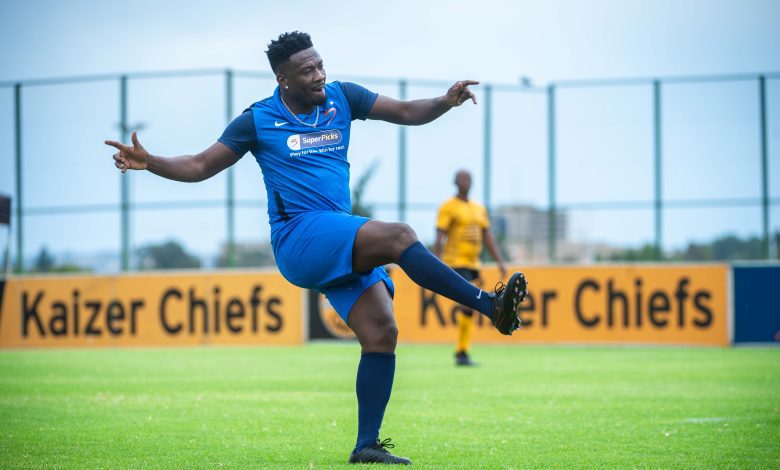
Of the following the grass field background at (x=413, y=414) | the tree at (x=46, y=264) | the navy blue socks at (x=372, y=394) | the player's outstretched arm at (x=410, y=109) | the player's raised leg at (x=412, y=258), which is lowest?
the grass field background at (x=413, y=414)

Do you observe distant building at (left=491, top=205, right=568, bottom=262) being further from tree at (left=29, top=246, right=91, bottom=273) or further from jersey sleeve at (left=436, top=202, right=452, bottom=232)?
tree at (left=29, top=246, right=91, bottom=273)

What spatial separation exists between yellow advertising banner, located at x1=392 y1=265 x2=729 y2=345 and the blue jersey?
13.2 metres

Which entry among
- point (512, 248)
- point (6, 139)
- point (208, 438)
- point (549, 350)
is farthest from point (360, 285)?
point (6, 139)

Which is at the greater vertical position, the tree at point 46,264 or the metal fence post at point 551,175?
the metal fence post at point 551,175

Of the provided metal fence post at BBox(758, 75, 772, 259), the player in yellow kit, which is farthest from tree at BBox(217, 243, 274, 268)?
metal fence post at BBox(758, 75, 772, 259)

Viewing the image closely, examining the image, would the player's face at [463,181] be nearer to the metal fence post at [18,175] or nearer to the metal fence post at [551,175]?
the metal fence post at [551,175]

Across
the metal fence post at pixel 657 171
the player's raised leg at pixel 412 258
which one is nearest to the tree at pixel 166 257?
the metal fence post at pixel 657 171

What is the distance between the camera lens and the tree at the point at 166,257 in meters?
22.6

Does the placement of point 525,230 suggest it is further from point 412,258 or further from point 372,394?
point 412,258

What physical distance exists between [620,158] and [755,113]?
9.64 feet

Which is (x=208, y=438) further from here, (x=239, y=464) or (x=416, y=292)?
(x=416, y=292)

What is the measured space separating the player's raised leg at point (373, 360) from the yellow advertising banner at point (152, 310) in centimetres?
1395

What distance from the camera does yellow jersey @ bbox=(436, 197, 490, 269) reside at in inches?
579

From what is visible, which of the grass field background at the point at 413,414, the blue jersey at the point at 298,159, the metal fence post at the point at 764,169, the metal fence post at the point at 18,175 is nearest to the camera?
the blue jersey at the point at 298,159
